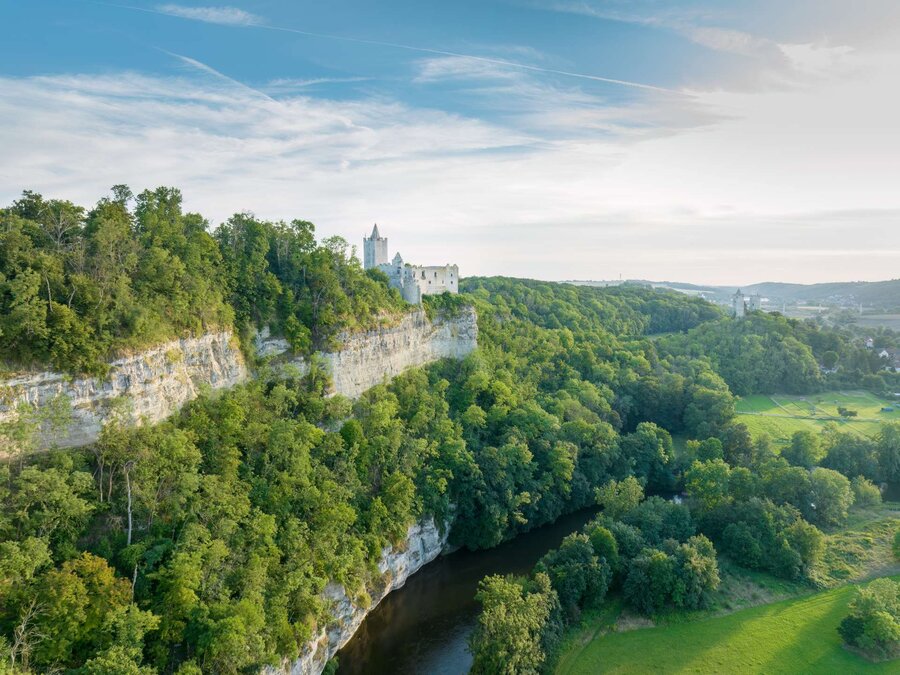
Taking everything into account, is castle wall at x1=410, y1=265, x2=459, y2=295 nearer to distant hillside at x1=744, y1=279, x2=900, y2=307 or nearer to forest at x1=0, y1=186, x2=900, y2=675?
forest at x1=0, y1=186, x2=900, y2=675

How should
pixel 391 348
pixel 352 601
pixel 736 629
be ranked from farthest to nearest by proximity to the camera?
1. pixel 391 348
2. pixel 352 601
3. pixel 736 629

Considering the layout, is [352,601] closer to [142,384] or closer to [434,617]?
[434,617]

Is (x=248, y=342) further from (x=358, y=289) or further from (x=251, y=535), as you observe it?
(x=251, y=535)

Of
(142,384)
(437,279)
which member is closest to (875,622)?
(142,384)

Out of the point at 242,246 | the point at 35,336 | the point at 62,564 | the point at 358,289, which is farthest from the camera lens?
the point at 358,289

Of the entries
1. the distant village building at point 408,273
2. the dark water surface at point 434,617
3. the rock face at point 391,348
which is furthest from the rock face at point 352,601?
the distant village building at point 408,273

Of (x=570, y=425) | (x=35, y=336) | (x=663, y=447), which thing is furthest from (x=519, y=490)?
(x=35, y=336)
